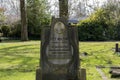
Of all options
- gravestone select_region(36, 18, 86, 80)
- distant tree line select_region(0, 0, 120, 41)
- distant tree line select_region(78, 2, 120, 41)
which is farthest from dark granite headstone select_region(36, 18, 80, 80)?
distant tree line select_region(78, 2, 120, 41)

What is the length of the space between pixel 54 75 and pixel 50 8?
137ft

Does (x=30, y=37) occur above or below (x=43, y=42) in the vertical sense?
below

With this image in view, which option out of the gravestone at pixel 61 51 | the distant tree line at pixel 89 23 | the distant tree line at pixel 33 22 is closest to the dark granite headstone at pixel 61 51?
the gravestone at pixel 61 51

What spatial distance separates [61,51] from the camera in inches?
375

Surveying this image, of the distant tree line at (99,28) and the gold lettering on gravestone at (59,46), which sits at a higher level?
the gold lettering on gravestone at (59,46)

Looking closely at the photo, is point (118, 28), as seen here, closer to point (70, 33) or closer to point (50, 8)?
point (50, 8)

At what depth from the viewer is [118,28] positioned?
136ft

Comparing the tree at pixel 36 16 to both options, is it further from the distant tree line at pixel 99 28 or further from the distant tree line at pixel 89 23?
the distant tree line at pixel 99 28

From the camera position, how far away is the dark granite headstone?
952cm

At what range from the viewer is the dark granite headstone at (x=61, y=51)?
9.52 metres

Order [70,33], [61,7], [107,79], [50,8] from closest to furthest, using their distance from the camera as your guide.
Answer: [70,33] → [107,79] → [61,7] → [50,8]

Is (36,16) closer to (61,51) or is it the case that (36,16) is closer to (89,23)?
(89,23)

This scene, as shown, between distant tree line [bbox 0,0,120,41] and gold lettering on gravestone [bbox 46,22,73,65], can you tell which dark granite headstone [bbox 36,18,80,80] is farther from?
distant tree line [bbox 0,0,120,41]

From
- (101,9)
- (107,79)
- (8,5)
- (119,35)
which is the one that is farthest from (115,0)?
(8,5)
